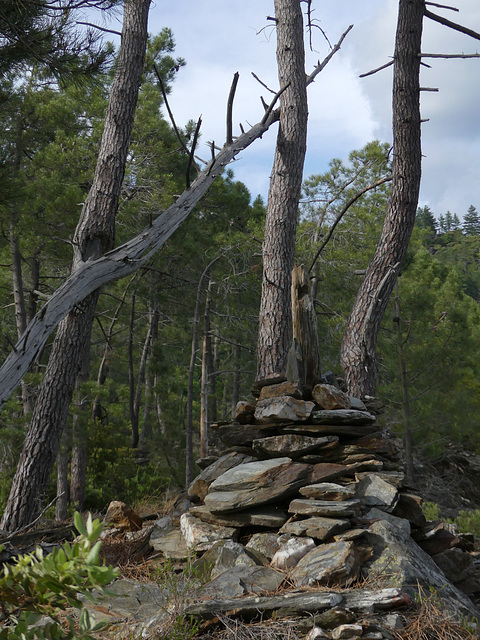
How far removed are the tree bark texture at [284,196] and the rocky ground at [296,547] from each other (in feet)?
6.36

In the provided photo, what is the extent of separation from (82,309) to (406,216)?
3.88 metres

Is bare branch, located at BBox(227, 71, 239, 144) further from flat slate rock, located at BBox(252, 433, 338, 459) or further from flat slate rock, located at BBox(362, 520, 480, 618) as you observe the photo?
flat slate rock, located at BBox(362, 520, 480, 618)

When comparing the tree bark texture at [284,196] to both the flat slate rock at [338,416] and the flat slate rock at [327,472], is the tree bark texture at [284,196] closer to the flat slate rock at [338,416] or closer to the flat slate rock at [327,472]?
the flat slate rock at [338,416]

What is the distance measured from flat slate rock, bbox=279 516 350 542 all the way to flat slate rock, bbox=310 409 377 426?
832 millimetres

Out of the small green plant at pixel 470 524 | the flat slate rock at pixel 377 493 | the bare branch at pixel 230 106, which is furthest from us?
the small green plant at pixel 470 524

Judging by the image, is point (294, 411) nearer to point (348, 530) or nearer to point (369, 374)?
point (348, 530)

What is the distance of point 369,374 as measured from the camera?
6.13 metres

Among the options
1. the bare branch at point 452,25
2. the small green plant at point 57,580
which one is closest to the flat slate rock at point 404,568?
the small green plant at point 57,580

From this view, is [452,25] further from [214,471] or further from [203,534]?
[203,534]

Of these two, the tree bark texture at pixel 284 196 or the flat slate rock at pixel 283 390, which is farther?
the tree bark texture at pixel 284 196

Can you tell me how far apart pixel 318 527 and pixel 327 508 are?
169mm

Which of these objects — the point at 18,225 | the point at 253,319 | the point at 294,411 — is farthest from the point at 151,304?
the point at 294,411

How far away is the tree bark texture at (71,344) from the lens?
17.9ft

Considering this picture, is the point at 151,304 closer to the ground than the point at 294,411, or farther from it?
farther from it
